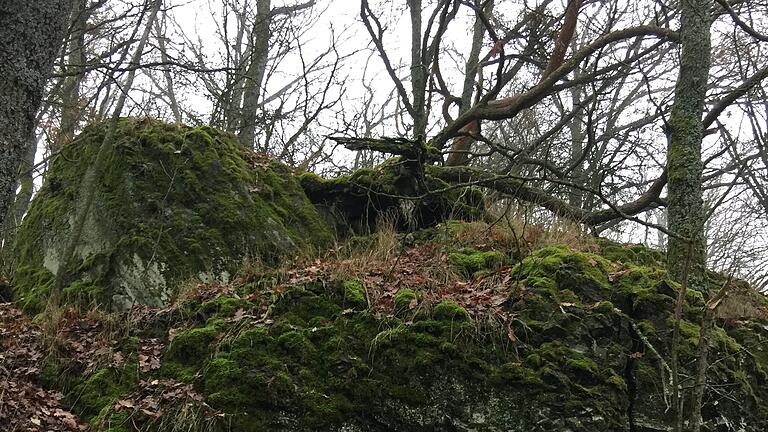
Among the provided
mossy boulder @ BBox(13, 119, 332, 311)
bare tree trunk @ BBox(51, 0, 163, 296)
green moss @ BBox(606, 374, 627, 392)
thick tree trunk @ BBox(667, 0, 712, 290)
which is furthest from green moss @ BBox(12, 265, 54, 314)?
thick tree trunk @ BBox(667, 0, 712, 290)

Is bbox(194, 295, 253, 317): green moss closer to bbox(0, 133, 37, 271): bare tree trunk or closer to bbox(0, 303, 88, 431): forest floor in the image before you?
bbox(0, 303, 88, 431): forest floor

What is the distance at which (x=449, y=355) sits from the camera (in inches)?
163

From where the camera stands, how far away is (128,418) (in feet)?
12.4

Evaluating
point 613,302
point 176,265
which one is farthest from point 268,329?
point 613,302

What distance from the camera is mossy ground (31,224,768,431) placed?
392 cm

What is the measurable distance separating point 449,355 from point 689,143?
308 centimetres

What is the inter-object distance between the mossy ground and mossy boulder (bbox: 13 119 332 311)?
1.10 meters

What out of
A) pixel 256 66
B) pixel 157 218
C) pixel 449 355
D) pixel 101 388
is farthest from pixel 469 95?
pixel 101 388

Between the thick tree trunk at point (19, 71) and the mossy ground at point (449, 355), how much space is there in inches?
76.4

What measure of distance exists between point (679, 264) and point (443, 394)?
2535 mm

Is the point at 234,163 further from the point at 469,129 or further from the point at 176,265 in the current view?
the point at 469,129

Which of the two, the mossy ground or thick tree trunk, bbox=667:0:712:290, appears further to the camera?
thick tree trunk, bbox=667:0:712:290

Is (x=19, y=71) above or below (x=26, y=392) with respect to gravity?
above

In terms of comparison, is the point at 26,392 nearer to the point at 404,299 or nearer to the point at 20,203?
the point at 404,299
